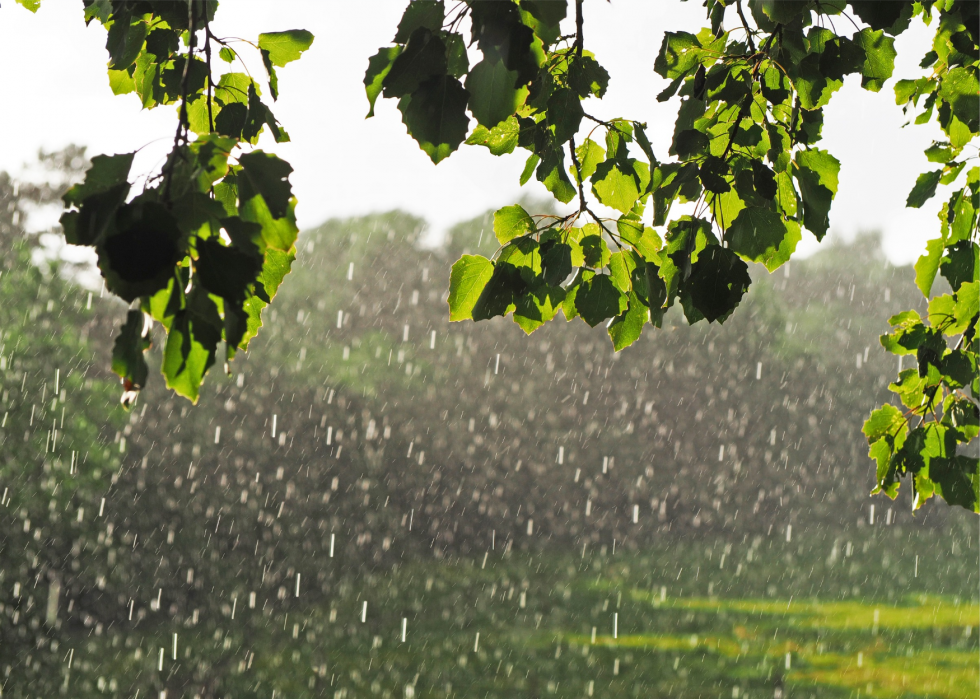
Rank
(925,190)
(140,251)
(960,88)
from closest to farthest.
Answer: (140,251) → (960,88) → (925,190)

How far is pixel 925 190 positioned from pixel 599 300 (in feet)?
3.85

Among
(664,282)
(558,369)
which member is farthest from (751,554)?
(664,282)

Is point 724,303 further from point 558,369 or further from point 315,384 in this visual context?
point 558,369

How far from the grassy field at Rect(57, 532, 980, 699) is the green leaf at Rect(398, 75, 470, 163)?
9.77m

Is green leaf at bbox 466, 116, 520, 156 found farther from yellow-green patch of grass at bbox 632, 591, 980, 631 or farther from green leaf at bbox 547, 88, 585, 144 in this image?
yellow-green patch of grass at bbox 632, 591, 980, 631

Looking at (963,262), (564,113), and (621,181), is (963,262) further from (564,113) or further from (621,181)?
(564,113)

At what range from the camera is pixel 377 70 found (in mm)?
966

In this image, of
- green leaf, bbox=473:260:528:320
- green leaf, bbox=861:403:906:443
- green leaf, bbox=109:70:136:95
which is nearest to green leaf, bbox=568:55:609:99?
green leaf, bbox=473:260:528:320

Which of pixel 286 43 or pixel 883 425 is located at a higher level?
pixel 286 43

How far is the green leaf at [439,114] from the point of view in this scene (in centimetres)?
89

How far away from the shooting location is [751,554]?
1658 centimetres

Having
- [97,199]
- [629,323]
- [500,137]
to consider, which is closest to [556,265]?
[629,323]

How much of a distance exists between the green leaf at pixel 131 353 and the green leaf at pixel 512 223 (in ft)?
2.61

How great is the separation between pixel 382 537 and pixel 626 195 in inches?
511
